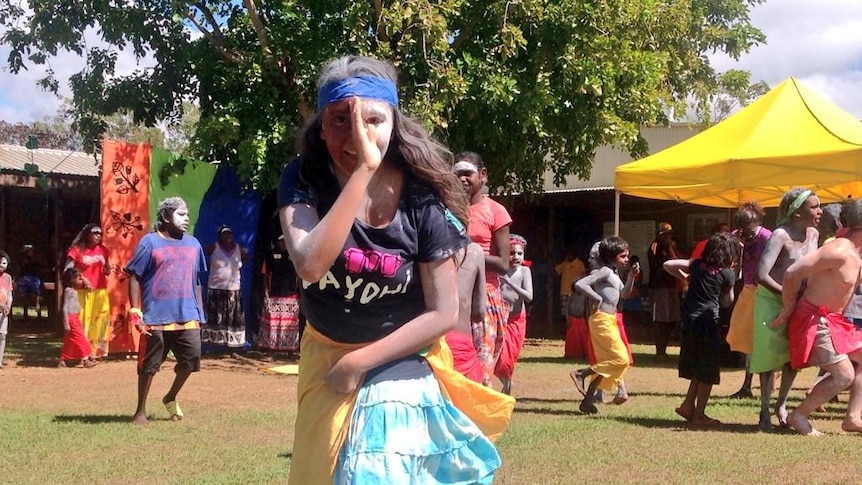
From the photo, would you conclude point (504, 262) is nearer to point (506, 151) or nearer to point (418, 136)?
point (418, 136)

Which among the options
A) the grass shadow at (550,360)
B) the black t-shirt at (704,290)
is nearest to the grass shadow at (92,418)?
the black t-shirt at (704,290)

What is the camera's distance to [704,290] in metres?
7.72

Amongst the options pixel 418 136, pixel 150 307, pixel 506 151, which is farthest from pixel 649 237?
pixel 418 136

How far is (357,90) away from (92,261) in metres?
10.6

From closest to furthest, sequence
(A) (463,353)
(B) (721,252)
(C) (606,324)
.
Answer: (A) (463,353), (B) (721,252), (C) (606,324)

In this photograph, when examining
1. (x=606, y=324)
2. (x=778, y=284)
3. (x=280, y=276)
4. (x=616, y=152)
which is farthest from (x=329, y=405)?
(x=616, y=152)

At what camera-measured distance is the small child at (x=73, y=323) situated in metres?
12.0

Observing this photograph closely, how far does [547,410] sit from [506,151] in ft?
20.2

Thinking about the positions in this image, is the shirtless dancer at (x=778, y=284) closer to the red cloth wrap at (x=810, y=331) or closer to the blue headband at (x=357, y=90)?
the red cloth wrap at (x=810, y=331)

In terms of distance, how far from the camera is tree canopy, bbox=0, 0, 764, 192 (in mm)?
12000

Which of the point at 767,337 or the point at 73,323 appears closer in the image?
the point at 767,337

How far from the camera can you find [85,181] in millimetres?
16797

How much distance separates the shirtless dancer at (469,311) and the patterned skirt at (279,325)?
30.2 feet

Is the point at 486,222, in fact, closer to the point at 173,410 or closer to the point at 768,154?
the point at 173,410
